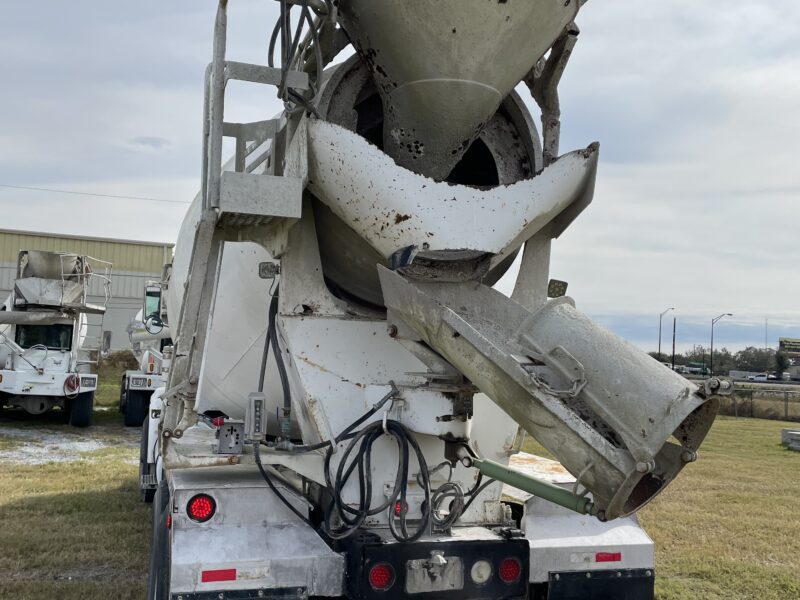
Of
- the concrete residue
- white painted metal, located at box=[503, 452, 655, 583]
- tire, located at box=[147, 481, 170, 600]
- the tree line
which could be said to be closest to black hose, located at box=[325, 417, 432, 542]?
white painted metal, located at box=[503, 452, 655, 583]

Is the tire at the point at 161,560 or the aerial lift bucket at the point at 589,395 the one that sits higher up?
the aerial lift bucket at the point at 589,395

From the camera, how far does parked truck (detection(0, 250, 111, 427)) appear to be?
14828 millimetres

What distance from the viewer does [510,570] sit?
3.80 metres

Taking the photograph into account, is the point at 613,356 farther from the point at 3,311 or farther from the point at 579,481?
the point at 3,311

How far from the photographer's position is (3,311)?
589 inches

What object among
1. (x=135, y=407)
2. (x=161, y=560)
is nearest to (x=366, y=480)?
(x=161, y=560)

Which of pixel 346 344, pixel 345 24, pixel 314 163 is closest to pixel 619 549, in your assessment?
pixel 346 344

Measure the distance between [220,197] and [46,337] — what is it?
13.2m

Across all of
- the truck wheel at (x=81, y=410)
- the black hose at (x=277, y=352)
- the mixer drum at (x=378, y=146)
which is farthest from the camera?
the truck wheel at (x=81, y=410)

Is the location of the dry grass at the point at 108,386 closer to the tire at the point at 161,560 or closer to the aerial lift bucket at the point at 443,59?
the tire at the point at 161,560

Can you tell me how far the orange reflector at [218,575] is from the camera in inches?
136

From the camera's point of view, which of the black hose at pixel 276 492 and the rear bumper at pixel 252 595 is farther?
the black hose at pixel 276 492

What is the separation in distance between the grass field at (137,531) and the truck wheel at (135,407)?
3.24 meters

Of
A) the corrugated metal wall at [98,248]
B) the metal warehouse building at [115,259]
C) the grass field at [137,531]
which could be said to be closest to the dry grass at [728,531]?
the grass field at [137,531]
